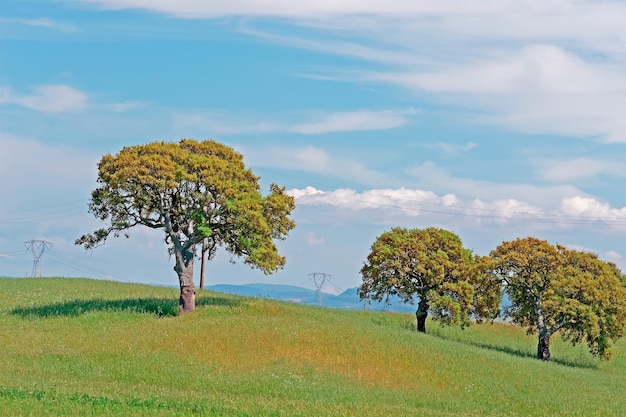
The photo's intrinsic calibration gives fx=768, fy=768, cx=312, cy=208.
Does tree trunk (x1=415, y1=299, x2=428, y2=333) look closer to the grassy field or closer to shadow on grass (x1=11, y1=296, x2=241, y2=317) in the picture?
the grassy field

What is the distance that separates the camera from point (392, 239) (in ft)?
236

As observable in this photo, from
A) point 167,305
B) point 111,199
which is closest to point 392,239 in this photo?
point 167,305

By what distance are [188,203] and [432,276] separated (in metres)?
24.9

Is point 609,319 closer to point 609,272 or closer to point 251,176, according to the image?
point 609,272

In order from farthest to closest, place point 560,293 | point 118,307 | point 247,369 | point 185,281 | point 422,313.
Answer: point 422,313
point 560,293
point 118,307
point 185,281
point 247,369

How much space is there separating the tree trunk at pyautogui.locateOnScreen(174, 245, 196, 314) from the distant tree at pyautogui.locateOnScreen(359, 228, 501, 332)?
20560mm

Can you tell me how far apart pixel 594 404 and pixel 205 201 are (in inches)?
1148

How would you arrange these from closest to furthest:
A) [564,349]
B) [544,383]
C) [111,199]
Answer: [544,383] → [111,199] → [564,349]

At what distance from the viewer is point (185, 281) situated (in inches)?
2207

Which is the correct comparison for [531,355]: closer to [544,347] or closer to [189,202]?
[544,347]

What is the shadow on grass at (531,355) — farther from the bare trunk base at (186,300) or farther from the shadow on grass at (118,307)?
the bare trunk base at (186,300)

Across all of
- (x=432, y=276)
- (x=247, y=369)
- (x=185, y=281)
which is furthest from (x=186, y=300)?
(x=432, y=276)

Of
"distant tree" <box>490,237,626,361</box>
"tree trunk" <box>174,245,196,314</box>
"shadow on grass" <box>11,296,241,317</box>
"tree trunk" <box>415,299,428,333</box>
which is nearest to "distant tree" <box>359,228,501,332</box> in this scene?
"tree trunk" <box>415,299,428,333</box>

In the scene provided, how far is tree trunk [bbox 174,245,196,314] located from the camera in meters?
56.1
